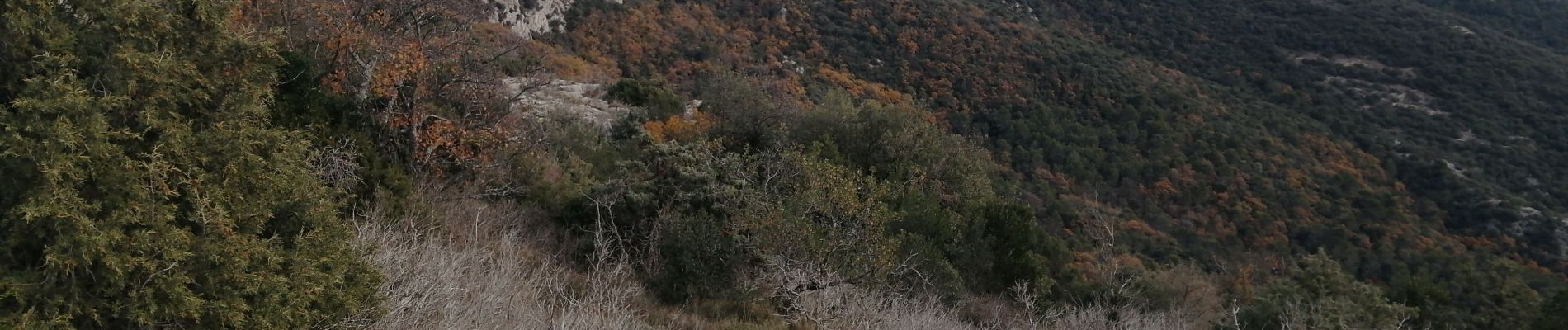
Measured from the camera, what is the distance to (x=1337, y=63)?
160ft

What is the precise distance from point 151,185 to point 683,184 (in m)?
6.52

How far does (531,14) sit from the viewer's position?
1395 inches

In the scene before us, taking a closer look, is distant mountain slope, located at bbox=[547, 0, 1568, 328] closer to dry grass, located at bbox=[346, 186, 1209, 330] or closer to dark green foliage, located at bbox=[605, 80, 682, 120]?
dark green foliage, located at bbox=[605, 80, 682, 120]

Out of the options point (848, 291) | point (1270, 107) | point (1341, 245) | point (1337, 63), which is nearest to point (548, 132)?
point (848, 291)

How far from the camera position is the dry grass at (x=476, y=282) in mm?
5832

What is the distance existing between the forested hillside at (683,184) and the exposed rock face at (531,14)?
0.55 ft

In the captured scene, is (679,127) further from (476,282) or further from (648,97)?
(476,282)

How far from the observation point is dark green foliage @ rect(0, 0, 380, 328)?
388 cm

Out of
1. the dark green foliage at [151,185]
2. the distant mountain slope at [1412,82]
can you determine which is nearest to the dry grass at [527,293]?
the dark green foliage at [151,185]

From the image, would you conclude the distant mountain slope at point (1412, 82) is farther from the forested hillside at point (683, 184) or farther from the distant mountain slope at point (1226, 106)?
the forested hillside at point (683, 184)

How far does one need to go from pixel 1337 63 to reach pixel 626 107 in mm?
45549

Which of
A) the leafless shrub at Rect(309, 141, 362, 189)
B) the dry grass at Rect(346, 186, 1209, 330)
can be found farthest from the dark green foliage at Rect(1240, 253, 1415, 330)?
the leafless shrub at Rect(309, 141, 362, 189)

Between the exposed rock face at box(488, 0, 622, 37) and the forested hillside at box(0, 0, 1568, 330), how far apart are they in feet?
0.55

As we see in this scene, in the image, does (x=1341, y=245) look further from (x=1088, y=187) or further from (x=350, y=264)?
(x=350, y=264)
